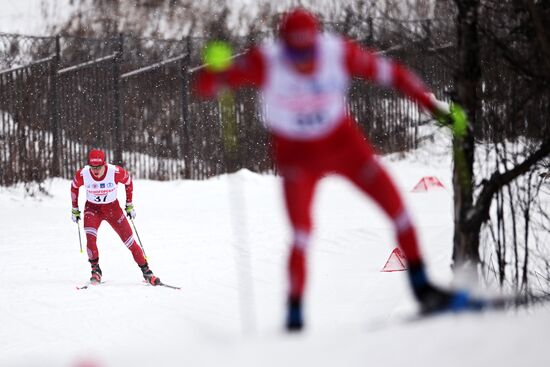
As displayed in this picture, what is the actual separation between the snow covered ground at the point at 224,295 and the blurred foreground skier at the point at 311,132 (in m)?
0.34

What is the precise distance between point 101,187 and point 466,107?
647 cm

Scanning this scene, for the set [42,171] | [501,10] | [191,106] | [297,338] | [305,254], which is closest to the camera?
[297,338]

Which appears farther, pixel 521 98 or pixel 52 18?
pixel 52 18

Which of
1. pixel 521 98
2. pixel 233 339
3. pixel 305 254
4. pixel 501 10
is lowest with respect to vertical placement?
pixel 233 339

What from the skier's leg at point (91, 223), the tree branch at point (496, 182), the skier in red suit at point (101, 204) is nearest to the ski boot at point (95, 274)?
the skier in red suit at point (101, 204)

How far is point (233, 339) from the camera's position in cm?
407

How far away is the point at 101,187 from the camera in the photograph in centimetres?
1177

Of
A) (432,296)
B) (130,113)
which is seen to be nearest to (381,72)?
(432,296)

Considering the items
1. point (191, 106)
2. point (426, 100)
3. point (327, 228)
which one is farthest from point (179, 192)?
point (426, 100)

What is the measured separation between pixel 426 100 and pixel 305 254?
1.08 metres

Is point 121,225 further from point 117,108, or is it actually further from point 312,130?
point 117,108

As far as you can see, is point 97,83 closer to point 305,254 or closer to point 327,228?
point 327,228

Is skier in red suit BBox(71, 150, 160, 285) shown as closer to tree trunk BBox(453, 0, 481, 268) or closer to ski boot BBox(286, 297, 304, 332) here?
tree trunk BBox(453, 0, 481, 268)

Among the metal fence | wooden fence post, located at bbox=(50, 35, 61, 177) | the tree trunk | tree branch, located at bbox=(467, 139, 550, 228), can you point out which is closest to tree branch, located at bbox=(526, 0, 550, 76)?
the tree trunk
